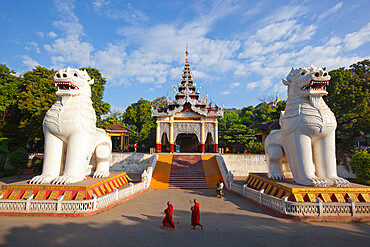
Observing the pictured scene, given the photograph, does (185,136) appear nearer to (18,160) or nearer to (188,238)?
(18,160)

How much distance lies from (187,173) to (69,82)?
9.27 metres

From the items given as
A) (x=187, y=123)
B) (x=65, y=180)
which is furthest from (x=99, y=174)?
(x=187, y=123)

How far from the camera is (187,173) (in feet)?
42.8

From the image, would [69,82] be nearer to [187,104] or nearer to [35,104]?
[35,104]

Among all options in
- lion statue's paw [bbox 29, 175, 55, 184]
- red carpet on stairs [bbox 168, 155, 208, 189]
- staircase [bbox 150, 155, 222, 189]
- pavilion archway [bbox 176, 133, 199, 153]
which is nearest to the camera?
lion statue's paw [bbox 29, 175, 55, 184]

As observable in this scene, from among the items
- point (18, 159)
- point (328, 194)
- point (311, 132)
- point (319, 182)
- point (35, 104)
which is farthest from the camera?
point (35, 104)

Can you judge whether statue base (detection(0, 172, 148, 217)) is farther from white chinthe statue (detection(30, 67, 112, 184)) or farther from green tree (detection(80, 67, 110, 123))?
green tree (detection(80, 67, 110, 123))

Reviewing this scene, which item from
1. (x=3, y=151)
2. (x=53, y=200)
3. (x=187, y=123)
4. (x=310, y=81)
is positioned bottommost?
(x=53, y=200)

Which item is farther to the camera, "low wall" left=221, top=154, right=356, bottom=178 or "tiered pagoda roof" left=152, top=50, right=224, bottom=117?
"tiered pagoda roof" left=152, top=50, right=224, bottom=117

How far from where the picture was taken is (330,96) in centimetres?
1684

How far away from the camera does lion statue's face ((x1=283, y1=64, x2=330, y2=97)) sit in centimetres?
629

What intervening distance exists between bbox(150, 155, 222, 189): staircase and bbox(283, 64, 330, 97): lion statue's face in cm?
711

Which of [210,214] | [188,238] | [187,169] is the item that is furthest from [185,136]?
[188,238]

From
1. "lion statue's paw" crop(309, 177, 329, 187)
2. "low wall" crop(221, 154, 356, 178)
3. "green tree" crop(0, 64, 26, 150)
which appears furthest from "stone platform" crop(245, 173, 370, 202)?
"green tree" crop(0, 64, 26, 150)
